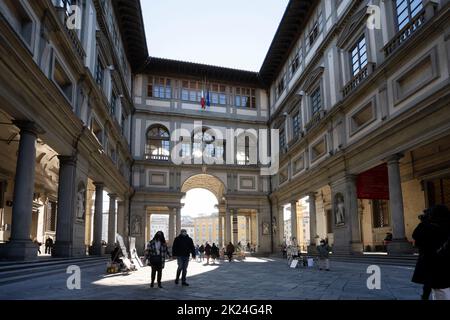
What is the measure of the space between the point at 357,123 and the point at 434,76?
6467mm

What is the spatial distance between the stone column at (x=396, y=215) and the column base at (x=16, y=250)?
13289 mm

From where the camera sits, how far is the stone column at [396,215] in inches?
612

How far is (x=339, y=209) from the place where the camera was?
21141 mm

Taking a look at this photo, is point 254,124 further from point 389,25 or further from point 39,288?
point 39,288

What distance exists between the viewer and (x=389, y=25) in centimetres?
1681

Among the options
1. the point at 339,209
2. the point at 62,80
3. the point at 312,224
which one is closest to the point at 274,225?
the point at 312,224

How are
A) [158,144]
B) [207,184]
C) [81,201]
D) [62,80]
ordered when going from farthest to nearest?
[207,184] → [158,144] → [81,201] → [62,80]

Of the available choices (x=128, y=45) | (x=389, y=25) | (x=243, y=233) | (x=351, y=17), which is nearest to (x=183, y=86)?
(x=128, y=45)

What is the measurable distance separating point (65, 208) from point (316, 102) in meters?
16.8

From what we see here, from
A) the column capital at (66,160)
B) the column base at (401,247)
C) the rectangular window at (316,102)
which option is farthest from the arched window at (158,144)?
the column base at (401,247)

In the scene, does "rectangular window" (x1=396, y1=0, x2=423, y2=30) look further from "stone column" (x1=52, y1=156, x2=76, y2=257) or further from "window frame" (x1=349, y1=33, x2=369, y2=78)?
"stone column" (x1=52, y1=156, x2=76, y2=257)

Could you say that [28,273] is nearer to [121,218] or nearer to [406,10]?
[406,10]

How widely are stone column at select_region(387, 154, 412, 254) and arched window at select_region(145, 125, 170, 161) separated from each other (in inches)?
820

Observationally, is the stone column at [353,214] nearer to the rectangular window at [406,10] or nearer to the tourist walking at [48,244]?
the rectangular window at [406,10]
